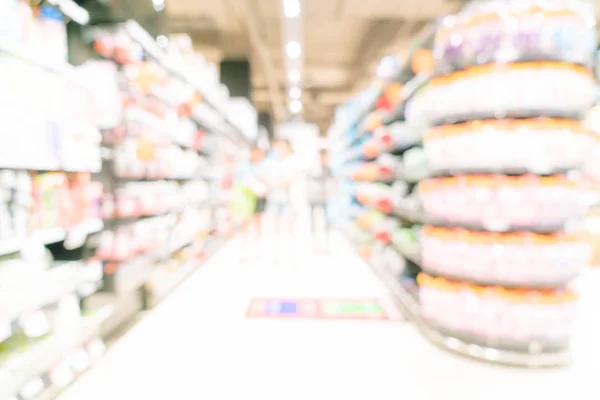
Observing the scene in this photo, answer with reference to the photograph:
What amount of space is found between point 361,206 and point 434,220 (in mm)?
4319

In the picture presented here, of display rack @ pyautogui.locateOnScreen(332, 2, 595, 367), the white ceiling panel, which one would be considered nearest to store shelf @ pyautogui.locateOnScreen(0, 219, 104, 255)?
display rack @ pyautogui.locateOnScreen(332, 2, 595, 367)

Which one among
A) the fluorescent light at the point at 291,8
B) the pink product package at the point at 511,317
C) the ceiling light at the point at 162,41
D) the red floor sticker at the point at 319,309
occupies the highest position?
the fluorescent light at the point at 291,8

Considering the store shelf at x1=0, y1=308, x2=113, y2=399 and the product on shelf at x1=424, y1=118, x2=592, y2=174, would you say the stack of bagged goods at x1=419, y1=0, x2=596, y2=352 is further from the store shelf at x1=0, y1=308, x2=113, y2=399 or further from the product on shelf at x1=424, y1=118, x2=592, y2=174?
the store shelf at x1=0, y1=308, x2=113, y2=399

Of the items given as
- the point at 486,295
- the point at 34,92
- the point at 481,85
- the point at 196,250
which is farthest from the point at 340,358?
the point at 196,250

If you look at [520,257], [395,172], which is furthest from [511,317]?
[395,172]

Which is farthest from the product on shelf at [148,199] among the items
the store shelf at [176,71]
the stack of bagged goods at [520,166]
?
the stack of bagged goods at [520,166]

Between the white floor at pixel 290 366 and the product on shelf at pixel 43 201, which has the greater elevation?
the product on shelf at pixel 43 201

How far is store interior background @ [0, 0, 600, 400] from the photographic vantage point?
2.25 m

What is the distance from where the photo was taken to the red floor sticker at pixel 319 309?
3678 millimetres

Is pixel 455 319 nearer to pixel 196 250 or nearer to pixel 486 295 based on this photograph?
pixel 486 295

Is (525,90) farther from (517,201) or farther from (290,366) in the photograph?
(290,366)

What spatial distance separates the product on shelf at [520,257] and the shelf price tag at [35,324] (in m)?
2.44

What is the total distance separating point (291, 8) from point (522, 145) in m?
4.67

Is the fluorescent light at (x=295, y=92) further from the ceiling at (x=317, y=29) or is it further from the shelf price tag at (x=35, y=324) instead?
the shelf price tag at (x=35, y=324)
